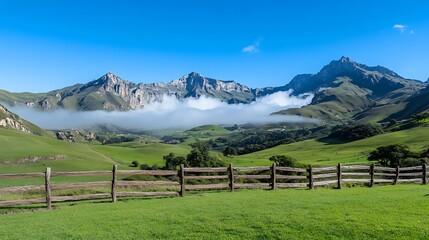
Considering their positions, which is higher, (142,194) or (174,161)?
(142,194)

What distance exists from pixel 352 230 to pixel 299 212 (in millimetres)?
2924

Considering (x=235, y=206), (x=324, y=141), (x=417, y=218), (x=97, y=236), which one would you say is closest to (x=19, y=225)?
(x=97, y=236)

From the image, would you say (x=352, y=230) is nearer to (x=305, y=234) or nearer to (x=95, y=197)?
(x=305, y=234)

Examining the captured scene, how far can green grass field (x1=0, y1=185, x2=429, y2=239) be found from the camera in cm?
1264

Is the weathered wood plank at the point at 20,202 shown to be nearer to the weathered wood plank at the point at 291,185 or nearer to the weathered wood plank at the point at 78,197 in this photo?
the weathered wood plank at the point at 78,197

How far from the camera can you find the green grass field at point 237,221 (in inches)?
498

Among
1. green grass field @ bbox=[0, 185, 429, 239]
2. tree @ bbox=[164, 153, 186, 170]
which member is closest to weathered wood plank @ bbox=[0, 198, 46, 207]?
green grass field @ bbox=[0, 185, 429, 239]

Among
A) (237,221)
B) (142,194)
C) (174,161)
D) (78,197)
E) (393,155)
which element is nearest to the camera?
(237,221)

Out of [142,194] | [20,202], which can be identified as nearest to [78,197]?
[20,202]

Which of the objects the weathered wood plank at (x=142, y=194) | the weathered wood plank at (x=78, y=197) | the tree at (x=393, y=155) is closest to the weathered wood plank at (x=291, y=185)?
the weathered wood plank at (x=142, y=194)

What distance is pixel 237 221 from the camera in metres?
14.2

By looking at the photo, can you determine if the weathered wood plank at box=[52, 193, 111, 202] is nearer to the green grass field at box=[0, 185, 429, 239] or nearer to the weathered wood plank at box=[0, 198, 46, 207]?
the weathered wood plank at box=[0, 198, 46, 207]

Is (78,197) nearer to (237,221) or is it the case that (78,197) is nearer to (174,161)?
(237,221)

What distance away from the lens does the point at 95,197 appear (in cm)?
2089
